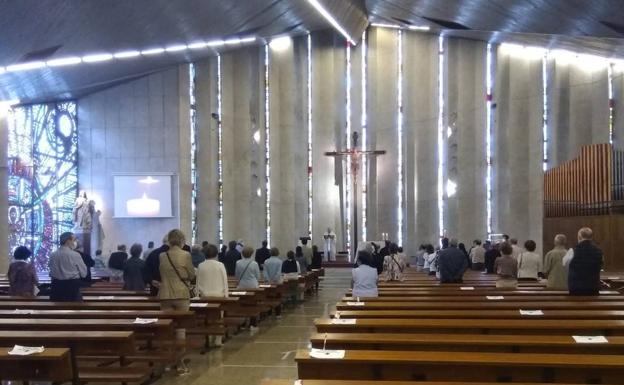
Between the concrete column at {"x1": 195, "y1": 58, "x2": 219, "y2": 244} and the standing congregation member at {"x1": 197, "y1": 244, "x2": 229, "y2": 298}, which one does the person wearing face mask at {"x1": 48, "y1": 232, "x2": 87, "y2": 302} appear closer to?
the standing congregation member at {"x1": 197, "y1": 244, "x2": 229, "y2": 298}

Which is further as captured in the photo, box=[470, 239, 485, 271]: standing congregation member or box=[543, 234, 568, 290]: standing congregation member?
box=[470, 239, 485, 271]: standing congregation member

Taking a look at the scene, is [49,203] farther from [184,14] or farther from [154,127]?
[184,14]

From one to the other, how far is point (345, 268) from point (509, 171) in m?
5.76

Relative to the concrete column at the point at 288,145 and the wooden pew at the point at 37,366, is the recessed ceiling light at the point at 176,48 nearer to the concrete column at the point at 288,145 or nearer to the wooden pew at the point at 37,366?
the concrete column at the point at 288,145

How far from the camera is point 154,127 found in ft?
59.9

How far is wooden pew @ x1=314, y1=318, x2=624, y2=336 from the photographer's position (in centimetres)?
455

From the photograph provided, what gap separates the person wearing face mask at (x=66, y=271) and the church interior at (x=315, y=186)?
0.03 m

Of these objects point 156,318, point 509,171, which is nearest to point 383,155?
point 509,171

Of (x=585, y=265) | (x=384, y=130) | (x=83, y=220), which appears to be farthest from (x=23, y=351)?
(x=384, y=130)

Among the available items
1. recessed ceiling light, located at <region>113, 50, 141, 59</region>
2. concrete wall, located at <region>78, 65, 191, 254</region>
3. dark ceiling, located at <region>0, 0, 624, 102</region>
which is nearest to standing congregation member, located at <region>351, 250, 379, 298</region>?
dark ceiling, located at <region>0, 0, 624, 102</region>

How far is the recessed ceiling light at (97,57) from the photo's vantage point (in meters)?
13.6

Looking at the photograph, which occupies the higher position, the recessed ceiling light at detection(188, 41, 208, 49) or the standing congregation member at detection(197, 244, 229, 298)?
the recessed ceiling light at detection(188, 41, 208, 49)

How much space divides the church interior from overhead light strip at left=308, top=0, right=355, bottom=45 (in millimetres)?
164

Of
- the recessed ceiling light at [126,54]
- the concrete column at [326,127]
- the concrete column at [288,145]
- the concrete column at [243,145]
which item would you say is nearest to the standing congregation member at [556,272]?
the recessed ceiling light at [126,54]
